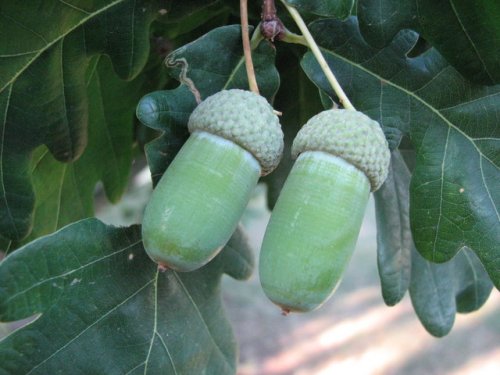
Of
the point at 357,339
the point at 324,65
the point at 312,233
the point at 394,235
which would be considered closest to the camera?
the point at 312,233

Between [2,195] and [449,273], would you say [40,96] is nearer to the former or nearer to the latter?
[2,195]

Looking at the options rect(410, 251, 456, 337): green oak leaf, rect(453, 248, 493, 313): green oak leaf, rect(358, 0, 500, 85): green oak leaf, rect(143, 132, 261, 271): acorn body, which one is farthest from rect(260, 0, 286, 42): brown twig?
rect(453, 248, 493, 313): green oak leaf

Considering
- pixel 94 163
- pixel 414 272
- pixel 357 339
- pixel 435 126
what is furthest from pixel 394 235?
pixel 357 339

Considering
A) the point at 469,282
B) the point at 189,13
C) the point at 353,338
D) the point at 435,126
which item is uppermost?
the point at 189,13

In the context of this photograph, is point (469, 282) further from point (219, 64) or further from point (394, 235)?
point (219, 64)

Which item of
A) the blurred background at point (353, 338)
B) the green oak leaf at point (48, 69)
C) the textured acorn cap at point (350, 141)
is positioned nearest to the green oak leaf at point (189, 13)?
the green oak leaf at point (48, 69)

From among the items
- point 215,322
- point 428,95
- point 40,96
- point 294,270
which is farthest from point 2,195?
point 428,95

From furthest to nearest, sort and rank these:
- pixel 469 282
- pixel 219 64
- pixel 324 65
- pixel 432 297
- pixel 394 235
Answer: pixel 469 282
pixel 432 297
pixel 394 235
pixel 219 64
pixel 324 65
